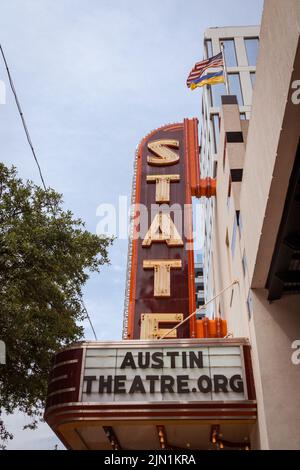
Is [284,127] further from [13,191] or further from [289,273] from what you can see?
[13,191]

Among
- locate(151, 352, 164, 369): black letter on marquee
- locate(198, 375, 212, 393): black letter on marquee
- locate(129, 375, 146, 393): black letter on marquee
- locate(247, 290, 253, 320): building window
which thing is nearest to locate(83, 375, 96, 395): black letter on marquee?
locate(129, 375, 146, 393): black letter on marquee

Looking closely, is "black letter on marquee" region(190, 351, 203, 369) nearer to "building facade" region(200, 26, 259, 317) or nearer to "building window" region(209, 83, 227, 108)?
"building facade" region(200, 26, 259, 317)

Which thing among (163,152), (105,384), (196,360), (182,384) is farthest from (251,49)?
(105,384)

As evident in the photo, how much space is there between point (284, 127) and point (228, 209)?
24.8 ft

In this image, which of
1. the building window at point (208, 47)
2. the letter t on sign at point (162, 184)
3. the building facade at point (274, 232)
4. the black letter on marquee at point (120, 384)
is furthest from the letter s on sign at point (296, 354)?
the building window at point (208, 47)

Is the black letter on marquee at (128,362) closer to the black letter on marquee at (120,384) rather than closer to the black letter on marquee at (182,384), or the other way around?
the black letter on marquee at (120,384)

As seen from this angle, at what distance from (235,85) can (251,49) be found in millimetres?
4088

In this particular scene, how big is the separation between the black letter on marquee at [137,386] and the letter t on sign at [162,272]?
4341mm

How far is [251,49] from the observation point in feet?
105

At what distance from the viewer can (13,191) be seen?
1436 cm

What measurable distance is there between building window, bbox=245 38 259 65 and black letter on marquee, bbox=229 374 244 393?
26720 mm

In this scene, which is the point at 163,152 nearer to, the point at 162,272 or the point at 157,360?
the point at 162,272

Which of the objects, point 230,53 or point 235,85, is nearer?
point 235,85
